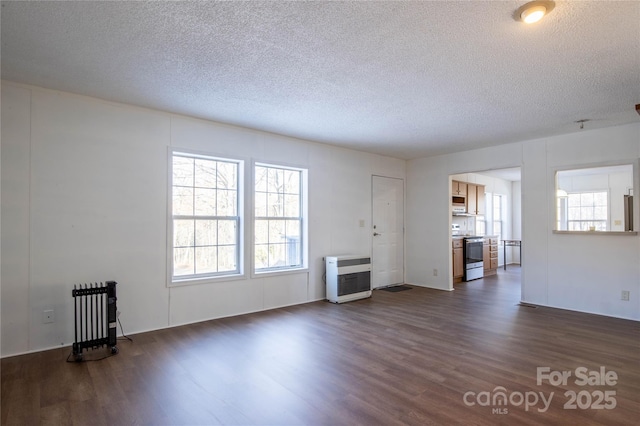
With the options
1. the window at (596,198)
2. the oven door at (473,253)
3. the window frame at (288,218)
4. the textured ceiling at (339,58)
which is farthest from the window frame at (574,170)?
the window frame at (288,218)

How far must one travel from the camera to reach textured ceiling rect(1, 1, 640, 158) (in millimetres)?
2135

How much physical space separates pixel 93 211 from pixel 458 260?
21.4ft

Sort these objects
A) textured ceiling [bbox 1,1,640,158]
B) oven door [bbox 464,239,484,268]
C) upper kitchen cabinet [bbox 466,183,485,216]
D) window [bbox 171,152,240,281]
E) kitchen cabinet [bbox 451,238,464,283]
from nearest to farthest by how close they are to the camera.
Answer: textured ceiling [bbox 1,1,640,158], window [bbox 171,152,240,281], kitchen cabinet [bbox 451,238,464,283], oven door [bbox 464,239,484,268], upper kitchen cabinet [bbox 466,183,485,216]

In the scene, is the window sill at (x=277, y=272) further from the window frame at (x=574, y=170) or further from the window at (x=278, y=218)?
the window frame at (x=574, y=170)

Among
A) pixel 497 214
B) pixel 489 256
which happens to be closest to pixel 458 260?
pixel 489 256

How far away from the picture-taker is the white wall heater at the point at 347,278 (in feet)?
17.3

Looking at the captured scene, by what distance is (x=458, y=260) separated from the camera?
722 cm

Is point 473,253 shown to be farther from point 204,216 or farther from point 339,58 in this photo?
point 339,58

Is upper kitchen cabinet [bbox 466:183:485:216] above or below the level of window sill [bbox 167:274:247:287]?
above

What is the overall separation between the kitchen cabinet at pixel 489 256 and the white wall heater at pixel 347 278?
12.6 feet

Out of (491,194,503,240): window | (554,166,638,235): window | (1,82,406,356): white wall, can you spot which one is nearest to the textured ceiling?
(1,82,406,356): white wall

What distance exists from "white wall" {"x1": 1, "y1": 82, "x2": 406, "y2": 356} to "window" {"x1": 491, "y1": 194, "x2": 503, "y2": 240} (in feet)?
24.0

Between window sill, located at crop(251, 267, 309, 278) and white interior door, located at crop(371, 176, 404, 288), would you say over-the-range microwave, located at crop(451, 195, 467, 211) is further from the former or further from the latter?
window sill, located at crop(251, 267, 309, 278)


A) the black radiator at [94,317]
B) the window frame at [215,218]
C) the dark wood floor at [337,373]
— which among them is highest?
the window frame at [215,218]
